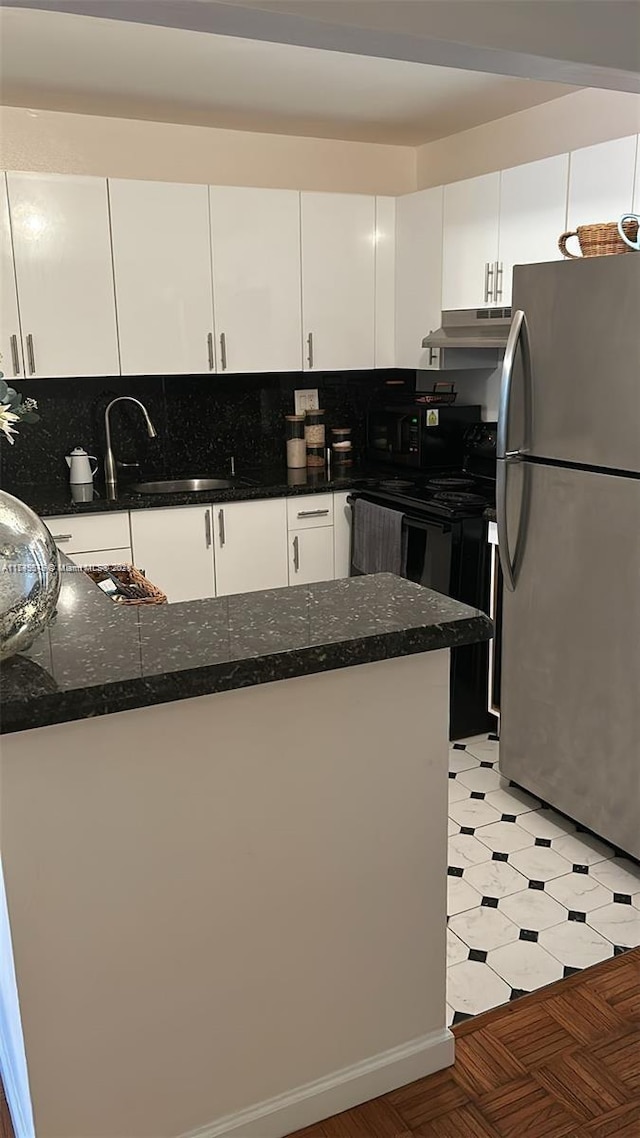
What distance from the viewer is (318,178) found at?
440 centimetres

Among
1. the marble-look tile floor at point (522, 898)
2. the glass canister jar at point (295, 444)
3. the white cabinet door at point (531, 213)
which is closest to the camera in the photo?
the marble-look tile floor at point (522, 898)

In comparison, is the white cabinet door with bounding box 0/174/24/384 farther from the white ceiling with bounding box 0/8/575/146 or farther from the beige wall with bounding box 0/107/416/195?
the white ceiling with bounding box 0/8/575/146

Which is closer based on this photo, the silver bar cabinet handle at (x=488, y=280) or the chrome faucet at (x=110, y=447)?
the silver bar cabinet handle at (x=488, y=280)

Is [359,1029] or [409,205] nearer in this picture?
[359,1029]

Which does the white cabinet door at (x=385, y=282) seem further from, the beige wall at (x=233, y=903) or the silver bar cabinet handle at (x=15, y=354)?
the beige wall at (x=233, y=903)

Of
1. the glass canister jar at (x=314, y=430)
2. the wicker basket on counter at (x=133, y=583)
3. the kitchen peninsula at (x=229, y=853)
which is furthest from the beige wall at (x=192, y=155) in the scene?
the kitchen peninsula at (x=229, y=853)

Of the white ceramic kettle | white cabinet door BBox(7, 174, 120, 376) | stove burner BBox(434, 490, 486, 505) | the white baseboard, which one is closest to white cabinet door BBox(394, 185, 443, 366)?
stove burner BBox(434, 490, 486, 505)

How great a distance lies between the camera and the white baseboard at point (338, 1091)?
182 centimetres

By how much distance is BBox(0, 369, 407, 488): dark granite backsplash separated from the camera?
414 cm

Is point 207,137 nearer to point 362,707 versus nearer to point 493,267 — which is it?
point 493,267

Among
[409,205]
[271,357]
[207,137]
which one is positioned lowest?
[271,357]

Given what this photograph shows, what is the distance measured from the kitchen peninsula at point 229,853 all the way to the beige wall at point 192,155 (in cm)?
262

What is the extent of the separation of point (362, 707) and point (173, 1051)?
72 centimetres

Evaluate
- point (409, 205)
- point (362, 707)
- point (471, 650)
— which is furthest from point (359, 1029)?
point (409, 205)
